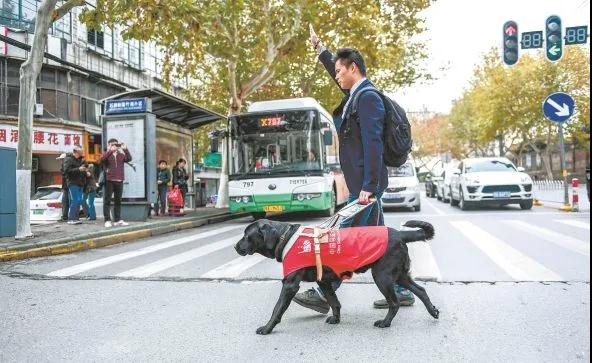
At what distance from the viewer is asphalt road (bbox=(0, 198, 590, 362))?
3443 millimetres

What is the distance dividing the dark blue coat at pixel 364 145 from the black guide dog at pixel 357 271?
43 cm

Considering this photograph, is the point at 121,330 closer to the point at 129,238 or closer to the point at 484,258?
the point at 484,258

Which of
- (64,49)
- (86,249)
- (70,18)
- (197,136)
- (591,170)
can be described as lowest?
(86,249)

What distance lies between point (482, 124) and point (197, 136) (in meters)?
24.9

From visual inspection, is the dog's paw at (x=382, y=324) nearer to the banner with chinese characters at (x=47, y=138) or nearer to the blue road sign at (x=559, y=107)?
the blue road sign at (x=559, y=107)

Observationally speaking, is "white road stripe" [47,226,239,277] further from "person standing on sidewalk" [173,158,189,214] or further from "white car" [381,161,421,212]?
"white car" [381,161,421,212]

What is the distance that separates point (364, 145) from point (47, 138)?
21631 mm

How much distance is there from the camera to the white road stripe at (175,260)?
250 inches

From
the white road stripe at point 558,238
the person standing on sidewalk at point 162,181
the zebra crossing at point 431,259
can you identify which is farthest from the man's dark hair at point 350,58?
the person standing on sidewalk at point 162,181

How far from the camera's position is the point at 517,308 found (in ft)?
14.6

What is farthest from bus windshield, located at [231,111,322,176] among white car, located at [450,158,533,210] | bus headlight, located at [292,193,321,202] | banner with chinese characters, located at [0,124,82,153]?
banner with chinese characters, located at [0,124,82,153]

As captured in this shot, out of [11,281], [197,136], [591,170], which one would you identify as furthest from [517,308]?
[197,136]

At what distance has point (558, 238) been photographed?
28.8 ft

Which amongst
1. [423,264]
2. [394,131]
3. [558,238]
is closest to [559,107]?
[558,238]
